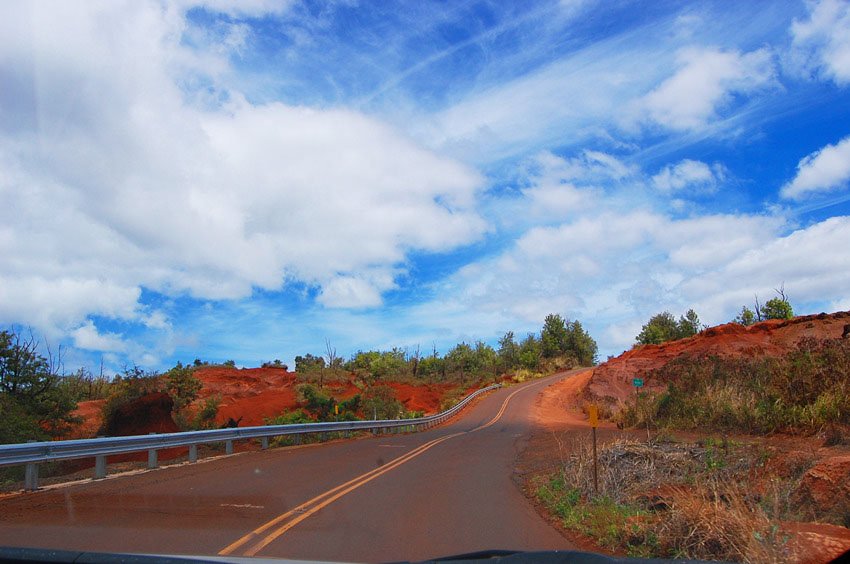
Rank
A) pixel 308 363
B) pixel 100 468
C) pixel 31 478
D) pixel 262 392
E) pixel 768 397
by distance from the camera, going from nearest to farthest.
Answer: pixel 31 478
pixel 100 468
pixel 768 397
pixel 262 392
pixel 308 363

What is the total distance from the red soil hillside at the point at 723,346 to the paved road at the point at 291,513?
93.1 feet

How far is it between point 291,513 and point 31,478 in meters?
5.82

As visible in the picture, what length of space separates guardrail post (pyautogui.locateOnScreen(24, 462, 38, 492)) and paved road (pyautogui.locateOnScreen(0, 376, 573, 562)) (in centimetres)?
45

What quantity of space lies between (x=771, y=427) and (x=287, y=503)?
12.5m

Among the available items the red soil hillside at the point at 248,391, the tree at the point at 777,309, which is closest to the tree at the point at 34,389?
the red soil hillside at the point at 248,391

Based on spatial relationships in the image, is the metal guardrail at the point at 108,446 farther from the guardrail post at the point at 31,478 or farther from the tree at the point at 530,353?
the tree at the point at 530,353

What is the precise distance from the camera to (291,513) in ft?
32.3

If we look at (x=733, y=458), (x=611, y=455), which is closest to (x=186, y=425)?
(x=611, y=455)

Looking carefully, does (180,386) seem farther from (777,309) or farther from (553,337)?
(553,337)

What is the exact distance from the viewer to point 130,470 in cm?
1574

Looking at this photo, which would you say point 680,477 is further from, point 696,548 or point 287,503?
point 287,503

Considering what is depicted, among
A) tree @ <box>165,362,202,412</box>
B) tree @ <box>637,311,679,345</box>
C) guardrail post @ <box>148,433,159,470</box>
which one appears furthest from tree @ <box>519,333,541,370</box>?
guardrail post @ <box>148,433,159,470</box>

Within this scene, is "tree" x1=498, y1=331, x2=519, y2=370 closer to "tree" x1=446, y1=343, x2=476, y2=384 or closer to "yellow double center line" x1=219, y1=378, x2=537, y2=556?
"tree" x1=446, y1=343, x2=476, y2=384

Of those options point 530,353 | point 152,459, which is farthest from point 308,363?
point 152,459
